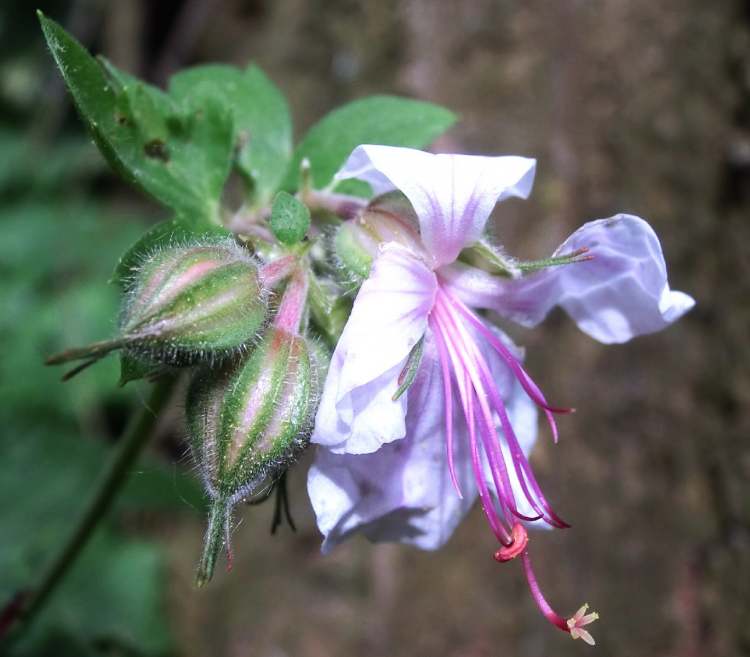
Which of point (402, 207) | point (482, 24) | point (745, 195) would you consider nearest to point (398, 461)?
point (402, 207)

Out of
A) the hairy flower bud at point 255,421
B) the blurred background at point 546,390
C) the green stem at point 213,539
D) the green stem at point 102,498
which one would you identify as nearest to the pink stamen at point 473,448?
the hairy flower bud at point 255,421

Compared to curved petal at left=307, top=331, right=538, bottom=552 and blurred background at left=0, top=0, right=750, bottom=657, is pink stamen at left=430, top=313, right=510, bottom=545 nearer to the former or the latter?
curved petal at left=307, top=331, right=538, bottom=552

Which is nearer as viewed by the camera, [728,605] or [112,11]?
[728,605]

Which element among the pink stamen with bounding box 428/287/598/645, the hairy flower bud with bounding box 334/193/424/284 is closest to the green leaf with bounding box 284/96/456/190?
the hairy flower bud with bounding box 334/193/424/284

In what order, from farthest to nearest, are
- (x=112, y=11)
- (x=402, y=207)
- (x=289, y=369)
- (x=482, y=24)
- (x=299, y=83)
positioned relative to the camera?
1. (x=112, y=11)
2. (x=299, y=83)
3. (x=482, y=24)
4. (x=402, y=207)
5. (x=289, y=369)

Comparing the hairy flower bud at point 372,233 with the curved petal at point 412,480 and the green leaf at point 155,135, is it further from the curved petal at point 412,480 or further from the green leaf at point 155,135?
the green leaf at point 155,135

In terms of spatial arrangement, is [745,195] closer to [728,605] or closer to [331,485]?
[728,605]

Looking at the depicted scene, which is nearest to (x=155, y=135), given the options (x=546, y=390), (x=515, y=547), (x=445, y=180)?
(x=445, y=180)
